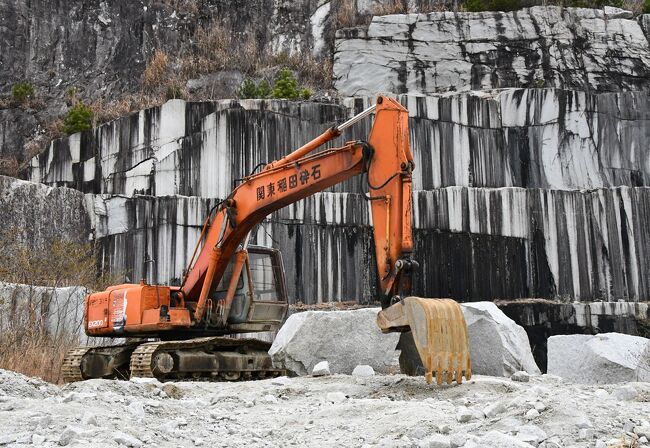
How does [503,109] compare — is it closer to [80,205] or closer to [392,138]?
[80,205]

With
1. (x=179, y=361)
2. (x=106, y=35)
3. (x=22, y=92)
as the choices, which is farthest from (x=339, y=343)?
(x=106, y=35)

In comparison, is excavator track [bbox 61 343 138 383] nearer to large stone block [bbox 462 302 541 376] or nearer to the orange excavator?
the orange excavator

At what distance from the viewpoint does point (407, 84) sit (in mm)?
27656

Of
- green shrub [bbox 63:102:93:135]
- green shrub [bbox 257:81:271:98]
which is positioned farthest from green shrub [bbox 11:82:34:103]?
green shrub [bbox 257:81:271:98]

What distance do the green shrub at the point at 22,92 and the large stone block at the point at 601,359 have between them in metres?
27.2

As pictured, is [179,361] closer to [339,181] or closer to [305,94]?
[339,181]

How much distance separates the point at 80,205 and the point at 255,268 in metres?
9.66

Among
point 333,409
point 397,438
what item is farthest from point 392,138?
point 397,438

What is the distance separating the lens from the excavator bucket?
6668mm

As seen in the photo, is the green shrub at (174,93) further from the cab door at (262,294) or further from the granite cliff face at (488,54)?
the cab door at (262,294)

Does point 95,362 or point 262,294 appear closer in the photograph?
point 95,362

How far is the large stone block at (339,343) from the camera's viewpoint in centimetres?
960

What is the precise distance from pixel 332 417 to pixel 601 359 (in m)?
3.70

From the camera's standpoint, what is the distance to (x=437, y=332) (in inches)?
264
